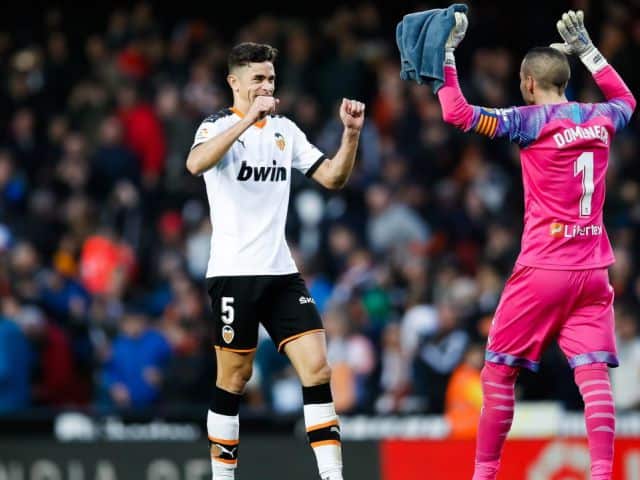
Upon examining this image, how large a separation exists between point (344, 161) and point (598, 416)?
5.93 feet

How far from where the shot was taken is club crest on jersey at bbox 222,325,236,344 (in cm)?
768

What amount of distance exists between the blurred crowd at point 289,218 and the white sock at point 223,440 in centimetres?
441

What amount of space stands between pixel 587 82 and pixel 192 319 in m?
4.64

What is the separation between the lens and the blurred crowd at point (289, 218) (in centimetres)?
1312

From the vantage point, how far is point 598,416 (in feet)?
23.7

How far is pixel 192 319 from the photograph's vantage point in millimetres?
14102

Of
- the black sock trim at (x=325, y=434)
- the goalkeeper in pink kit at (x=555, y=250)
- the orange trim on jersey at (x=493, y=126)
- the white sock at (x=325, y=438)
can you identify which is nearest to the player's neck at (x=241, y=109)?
the goalkeeper in pink kit at (x=555, y=250)

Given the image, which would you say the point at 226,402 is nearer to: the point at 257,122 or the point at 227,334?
the point at 227,334

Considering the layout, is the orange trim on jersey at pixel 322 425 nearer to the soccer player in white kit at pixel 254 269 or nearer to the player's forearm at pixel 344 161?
the soccer player in white kit at pixel 254 269

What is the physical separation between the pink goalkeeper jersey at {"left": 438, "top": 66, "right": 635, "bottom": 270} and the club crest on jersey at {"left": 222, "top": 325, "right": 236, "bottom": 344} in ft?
5.05

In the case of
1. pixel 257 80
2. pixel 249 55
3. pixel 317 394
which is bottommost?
pixel 317 394

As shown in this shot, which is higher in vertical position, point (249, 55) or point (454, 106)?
point (249, 55)

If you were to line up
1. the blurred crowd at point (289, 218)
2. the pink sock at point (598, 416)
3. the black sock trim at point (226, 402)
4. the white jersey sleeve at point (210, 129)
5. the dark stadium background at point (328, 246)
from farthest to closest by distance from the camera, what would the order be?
the blurred crowd at point (289, 218)
the dark stadium background at point (328, 246)
the black sock trim at point (226, 402)
the white jersey sleeve at point (210, 129)
the pink sock at point (598, 416)

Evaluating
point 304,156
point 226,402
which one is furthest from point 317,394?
point 304,156
